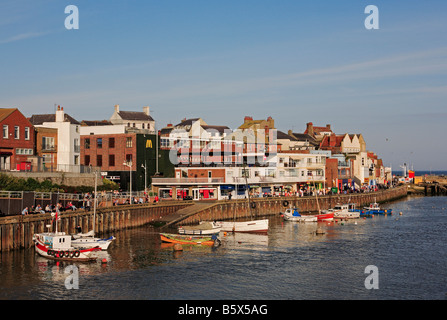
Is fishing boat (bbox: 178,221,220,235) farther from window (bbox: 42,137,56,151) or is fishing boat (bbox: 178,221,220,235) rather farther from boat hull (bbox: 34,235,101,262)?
window (bbox: 42,137,56,151)

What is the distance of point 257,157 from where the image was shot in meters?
118

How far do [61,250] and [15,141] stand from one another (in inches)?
1561

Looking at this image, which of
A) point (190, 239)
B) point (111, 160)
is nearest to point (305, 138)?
point (111, 160)

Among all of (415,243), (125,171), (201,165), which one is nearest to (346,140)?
(201,165)

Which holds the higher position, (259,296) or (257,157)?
(257,157)

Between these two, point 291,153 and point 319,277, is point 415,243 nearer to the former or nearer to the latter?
point 319,277

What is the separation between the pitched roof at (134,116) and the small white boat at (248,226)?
272 ft

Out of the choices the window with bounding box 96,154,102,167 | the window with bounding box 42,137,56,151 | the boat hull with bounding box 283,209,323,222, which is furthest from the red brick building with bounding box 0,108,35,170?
the boat hull with bounding box 283,209,323,222

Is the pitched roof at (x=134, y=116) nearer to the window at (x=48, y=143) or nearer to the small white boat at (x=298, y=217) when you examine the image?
the window at (x=48, y=143)

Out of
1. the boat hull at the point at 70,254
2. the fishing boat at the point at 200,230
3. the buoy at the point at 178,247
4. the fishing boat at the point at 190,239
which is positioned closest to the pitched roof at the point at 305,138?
the fishing boat at the point at 200,230

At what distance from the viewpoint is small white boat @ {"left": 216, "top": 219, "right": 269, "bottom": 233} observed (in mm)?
81000

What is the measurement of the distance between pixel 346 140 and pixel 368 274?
377 ft

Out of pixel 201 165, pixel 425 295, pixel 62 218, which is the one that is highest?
pixel 201 165

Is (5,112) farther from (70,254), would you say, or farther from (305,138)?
(305,138)
